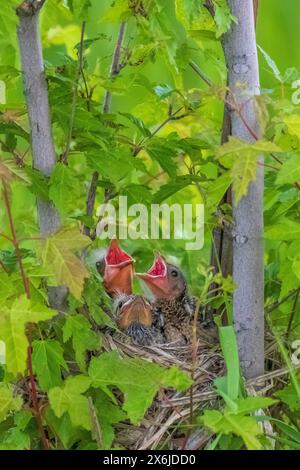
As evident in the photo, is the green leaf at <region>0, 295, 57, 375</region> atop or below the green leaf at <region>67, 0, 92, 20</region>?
below

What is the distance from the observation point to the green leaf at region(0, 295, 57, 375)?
5.51 feet

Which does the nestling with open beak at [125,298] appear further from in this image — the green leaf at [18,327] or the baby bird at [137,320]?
the green leaf at [18,327]

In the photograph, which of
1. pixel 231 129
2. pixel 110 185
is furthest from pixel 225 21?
pixel 110 185

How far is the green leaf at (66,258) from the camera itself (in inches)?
66.9

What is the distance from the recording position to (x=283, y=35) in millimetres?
3842

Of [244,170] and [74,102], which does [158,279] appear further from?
[244,170]

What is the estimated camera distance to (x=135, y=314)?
7.52ft

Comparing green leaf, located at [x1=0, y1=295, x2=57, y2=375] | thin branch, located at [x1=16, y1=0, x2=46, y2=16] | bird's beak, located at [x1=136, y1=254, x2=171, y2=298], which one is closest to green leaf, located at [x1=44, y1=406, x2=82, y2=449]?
green leaf, located at [x1=0, y1=295, x2=57, y2=375]

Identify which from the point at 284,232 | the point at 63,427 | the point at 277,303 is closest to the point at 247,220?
the point at 284,232

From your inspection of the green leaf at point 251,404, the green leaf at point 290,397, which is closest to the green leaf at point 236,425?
the green leaf at point 251,404

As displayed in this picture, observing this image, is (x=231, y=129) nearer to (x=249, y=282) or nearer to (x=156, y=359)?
(x=249, y=282)

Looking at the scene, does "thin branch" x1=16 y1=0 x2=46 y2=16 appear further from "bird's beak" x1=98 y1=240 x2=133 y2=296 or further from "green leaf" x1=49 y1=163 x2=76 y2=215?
"bird's beak" x1=98 y1=240 x2=133 y2=296

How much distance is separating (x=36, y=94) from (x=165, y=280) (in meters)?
0.69

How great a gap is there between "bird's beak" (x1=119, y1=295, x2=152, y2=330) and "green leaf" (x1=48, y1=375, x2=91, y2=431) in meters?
0.46
